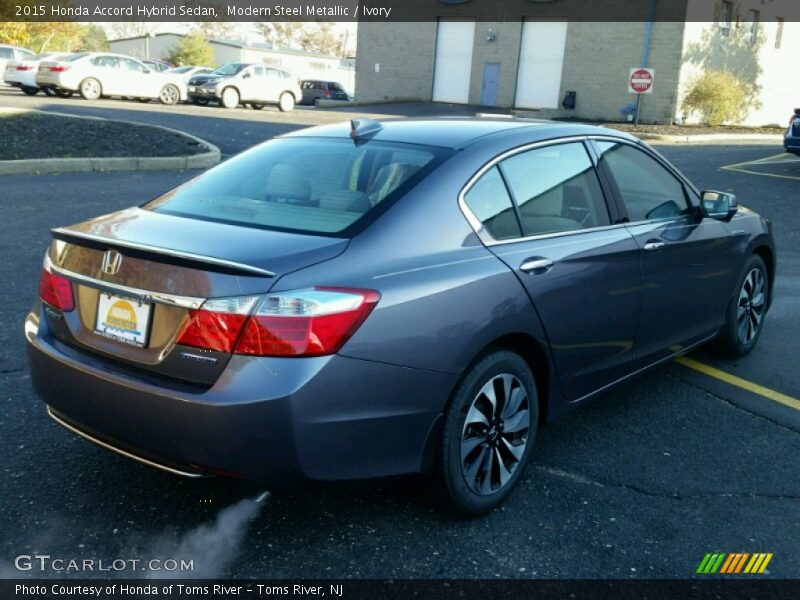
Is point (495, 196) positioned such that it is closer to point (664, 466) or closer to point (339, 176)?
point (339, 176)

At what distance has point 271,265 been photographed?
2752mm

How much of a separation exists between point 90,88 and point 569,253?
26.5 metres

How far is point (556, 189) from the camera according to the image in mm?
3842

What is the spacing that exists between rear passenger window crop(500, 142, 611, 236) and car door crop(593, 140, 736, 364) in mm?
183

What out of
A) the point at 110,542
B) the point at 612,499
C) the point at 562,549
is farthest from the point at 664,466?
the point at 110,542

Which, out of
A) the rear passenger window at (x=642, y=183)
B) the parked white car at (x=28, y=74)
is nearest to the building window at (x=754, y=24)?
the parked white car at (x=28, y=74)

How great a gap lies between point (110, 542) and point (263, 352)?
3.39ft

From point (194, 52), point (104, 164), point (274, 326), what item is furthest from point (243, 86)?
point (194, 52)

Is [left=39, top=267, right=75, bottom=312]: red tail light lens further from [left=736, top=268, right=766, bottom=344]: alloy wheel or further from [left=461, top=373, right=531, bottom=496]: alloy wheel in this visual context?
[left=736, top=268, right=766, bottom=344]: alloy wheel

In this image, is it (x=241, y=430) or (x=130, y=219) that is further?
(x=130, y=219)

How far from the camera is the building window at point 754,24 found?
31297 millimetres

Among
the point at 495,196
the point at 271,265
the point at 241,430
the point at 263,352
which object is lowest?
the point at 241,430
